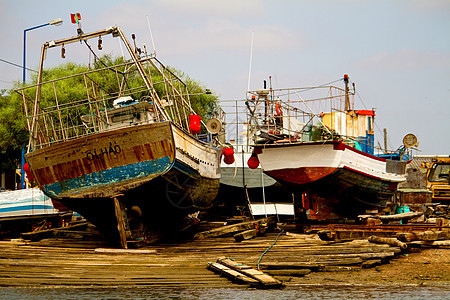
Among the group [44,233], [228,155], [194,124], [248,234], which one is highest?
[194,124]

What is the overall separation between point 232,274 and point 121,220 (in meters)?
4.89

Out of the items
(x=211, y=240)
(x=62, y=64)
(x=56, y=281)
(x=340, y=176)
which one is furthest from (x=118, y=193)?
(x=62, y=64)

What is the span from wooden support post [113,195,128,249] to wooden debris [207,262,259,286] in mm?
3654

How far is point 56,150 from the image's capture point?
42.0 ft

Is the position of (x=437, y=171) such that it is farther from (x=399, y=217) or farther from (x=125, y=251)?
(x=125, y=251)

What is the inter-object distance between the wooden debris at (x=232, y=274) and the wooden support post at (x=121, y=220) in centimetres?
365

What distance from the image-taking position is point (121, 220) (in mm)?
12469

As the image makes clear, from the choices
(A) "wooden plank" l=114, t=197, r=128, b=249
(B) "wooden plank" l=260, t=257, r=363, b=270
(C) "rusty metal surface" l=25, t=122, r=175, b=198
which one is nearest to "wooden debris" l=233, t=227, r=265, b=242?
(C) "rusty metal surface" l=25, t=122, r=175, b=198

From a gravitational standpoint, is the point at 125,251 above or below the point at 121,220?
below

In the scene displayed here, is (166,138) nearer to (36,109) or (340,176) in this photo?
(36,109)

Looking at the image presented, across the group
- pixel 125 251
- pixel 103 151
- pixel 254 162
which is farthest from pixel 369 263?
pixel 254 162

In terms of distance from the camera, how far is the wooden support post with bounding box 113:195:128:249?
1245 centimetres

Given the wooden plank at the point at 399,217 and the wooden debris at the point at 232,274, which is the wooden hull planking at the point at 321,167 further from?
the wooden debris at the point at 232,274

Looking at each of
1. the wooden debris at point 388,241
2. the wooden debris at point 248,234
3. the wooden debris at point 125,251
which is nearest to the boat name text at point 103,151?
the wooden debris at point 125,251
